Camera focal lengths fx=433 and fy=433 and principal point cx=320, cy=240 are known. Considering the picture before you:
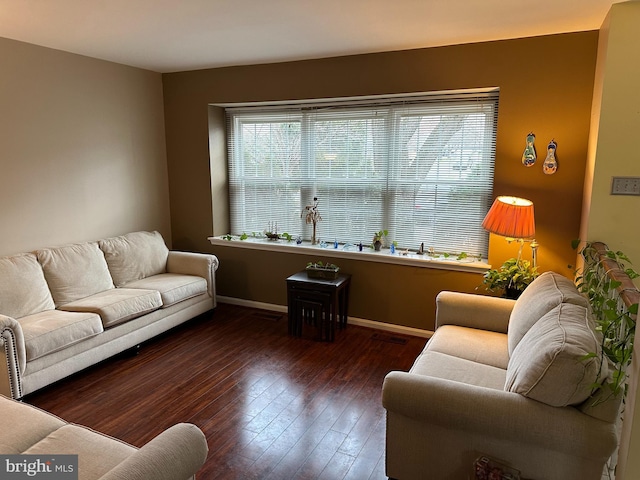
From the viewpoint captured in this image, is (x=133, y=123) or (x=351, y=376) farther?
(x=133, y=123)

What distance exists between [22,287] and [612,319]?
143 inches

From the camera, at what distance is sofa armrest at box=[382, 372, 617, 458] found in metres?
1.64

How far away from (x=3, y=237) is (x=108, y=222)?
0.97 m

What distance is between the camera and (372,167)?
4164mm

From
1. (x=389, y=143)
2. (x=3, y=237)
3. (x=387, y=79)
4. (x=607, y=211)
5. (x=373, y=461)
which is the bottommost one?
(x=373, y=461)

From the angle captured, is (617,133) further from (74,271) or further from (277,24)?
(74,271)

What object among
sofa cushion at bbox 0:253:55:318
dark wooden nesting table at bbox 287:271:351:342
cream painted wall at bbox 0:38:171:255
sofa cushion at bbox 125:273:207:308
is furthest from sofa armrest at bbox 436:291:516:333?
cream painted wall at bbox 0:38:171:255

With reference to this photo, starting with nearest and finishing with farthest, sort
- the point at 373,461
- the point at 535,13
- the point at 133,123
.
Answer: the point at 373,461
the point at 535,13
the point at 133,123

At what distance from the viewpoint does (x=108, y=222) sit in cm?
428

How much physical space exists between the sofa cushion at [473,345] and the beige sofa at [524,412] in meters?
0.19

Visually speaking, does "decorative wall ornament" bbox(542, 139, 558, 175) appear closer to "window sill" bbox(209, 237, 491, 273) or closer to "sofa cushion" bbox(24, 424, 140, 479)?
"window sill" bbox(209, 237, 491, 273)

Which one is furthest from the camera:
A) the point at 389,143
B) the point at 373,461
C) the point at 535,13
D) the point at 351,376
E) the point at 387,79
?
the point at 389,143

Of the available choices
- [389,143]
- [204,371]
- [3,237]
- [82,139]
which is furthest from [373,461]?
[82,139]

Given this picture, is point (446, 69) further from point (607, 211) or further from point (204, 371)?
point (204, 371)
